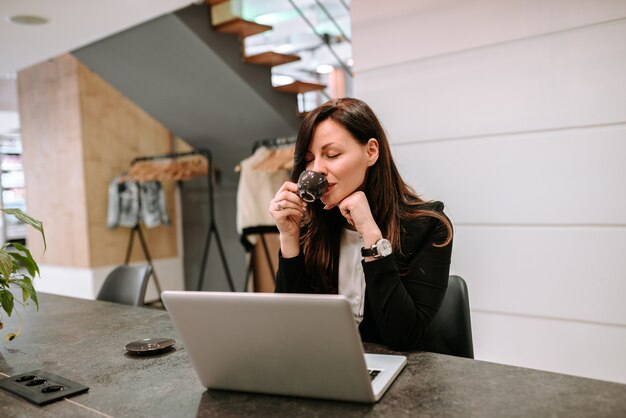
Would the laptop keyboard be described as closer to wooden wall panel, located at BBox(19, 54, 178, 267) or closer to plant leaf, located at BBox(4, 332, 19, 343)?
plant leaf, located at BBox(4, 332, 19, 343)

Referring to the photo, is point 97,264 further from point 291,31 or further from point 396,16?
point 396,16

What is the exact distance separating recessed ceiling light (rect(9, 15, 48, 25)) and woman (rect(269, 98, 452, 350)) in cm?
265

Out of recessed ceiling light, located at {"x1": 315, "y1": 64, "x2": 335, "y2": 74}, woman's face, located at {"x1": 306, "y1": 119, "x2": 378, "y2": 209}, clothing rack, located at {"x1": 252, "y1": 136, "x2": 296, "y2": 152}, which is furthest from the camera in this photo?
recessed ceiling light, located at {"x1": 315, "y1": 64, "x2": 335, "y2": 74}

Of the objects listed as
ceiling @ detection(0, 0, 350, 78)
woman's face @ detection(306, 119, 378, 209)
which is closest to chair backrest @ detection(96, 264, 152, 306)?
woman's face @ detection(306, 119, 378, 209)

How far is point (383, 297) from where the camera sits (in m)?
1.34

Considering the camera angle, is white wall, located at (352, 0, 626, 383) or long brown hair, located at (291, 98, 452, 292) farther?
white wall, located at (352, 0, 626, 383)

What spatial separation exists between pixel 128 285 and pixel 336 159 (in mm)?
1473

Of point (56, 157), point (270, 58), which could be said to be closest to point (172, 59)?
point (270, 58)

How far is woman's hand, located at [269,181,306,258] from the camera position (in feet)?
4.93

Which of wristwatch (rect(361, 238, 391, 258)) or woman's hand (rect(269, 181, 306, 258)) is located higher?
woman's hand (rect(269, 181, 306, 258))

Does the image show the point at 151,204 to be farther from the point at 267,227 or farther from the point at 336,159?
the point at 336,159

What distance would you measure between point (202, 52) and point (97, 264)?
237 centimetres

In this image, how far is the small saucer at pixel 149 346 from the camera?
1354 mm

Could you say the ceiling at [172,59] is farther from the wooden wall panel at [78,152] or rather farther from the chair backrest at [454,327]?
the chair backrest at [454,327]
